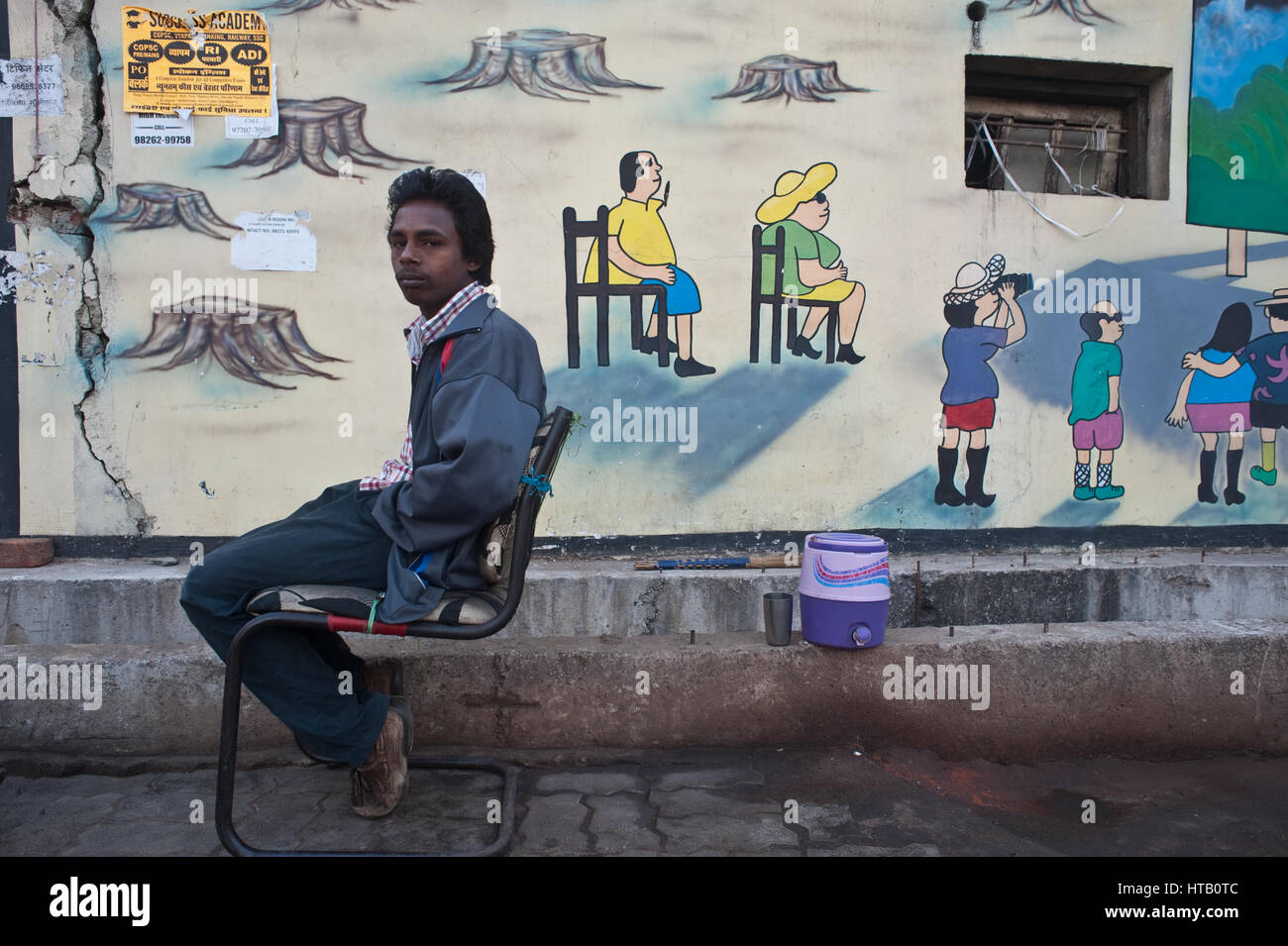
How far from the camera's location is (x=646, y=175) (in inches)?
191

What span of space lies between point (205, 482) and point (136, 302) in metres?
1.04

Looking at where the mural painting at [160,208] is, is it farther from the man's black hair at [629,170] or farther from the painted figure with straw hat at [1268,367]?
the painted figure with straw hat at [1268,367]

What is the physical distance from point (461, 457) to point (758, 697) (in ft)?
4.96

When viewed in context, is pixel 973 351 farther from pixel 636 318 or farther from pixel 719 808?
pixel 719 808

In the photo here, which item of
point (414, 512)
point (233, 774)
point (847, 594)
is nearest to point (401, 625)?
point (414, 512)

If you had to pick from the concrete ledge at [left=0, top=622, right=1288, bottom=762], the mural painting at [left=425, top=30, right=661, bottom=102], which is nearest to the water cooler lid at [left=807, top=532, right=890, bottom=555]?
the concrete ledge at [left=0, top=622, right=1288, bottom=762]

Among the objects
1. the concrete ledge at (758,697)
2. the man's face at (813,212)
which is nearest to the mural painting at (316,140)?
the man's face at (813,212)

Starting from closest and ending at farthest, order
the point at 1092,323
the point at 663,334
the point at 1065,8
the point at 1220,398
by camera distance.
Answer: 1. the point at 663,334
2. the point at 1065,8
3. the point at 1092,323
4. the point at 1220,398

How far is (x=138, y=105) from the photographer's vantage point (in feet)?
15.2

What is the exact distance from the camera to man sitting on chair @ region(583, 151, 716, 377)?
15.9 ft

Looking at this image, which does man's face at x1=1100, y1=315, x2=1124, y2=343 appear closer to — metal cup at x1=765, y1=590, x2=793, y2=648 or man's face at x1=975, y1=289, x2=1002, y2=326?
man's face at x1=975, y1=289, x2=1002, y2=326

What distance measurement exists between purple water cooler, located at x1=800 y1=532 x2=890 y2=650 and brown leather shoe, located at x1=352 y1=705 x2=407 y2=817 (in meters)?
1.42

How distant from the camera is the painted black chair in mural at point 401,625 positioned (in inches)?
81.8
